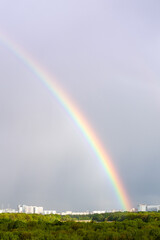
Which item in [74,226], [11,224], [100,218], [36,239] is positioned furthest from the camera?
[100,218]

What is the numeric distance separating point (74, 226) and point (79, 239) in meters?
8.05

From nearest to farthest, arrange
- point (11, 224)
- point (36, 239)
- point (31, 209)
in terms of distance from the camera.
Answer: point (36, 239) → point (11, 224) → point (31, 209)

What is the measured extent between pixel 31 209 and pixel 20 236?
126461 mm

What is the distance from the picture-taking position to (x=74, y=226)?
2197cm

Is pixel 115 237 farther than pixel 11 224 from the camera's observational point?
No

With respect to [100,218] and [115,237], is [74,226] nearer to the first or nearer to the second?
[115,237]

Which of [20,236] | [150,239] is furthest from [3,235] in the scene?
[150,239]

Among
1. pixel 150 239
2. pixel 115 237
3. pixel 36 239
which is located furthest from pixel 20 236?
pixel 150 239

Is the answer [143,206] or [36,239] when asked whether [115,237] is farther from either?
[143,206]

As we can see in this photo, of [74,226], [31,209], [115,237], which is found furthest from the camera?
[31,209]

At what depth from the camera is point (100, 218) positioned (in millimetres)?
81000

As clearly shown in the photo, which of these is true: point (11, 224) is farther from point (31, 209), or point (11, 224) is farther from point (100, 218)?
point (31, 209)

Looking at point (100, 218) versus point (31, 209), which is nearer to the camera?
point (100, 218)

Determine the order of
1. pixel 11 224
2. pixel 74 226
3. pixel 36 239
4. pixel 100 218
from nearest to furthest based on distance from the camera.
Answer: pixel 36 239, pixel 74 226, pixel 11 224, pixel 100 218
